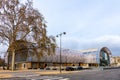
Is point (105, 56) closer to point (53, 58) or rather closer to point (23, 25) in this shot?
point (53, 58)

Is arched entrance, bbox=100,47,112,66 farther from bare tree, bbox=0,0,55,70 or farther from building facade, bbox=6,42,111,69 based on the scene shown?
bare tree, bbox=0,0,55,70

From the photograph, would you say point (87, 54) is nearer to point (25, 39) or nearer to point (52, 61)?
point (52, 61)

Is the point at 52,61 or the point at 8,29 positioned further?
the point at 52,61

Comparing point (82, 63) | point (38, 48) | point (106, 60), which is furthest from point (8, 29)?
point (106, 60)

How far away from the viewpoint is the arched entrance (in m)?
118

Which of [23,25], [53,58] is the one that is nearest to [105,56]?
[53,58]

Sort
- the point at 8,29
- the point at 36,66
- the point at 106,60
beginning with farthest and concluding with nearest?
the point at 106,60, the point at 36,66, the point at 8,29

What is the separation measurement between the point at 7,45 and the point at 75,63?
2262 inches

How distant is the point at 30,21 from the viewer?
52750 millimetres

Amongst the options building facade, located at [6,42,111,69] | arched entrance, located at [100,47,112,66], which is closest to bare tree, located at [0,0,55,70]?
building facade, located at [6,42,111,69]

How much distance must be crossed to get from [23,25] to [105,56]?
259 feet

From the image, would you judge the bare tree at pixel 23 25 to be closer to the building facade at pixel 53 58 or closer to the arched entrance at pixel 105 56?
the building facade at pixel 53 58

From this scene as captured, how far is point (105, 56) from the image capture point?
400 ft

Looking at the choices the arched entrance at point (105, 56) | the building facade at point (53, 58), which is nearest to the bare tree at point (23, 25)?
the building facade at point (53, 58)
